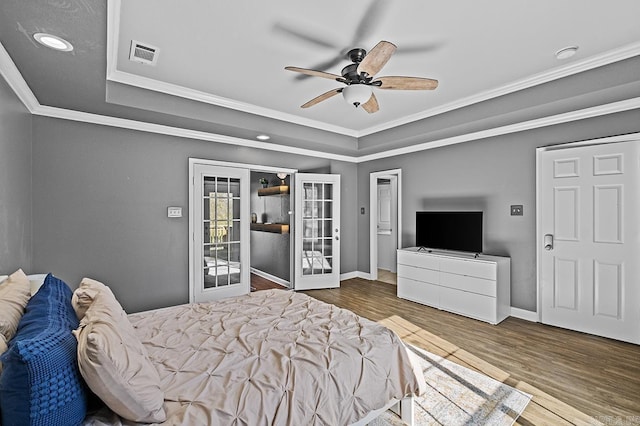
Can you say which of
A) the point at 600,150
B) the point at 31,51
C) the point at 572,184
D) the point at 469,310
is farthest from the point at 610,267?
the point at 31,51

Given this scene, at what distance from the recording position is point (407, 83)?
2.61 m

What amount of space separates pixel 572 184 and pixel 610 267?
0.95 metres

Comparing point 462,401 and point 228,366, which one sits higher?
point 228,366

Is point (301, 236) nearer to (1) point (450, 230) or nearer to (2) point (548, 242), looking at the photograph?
(1) point (450, 230)

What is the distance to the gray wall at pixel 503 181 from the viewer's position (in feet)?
11.5

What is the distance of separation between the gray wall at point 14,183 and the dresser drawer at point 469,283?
4.51 meters

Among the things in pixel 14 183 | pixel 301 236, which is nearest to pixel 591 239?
pixel 301 236

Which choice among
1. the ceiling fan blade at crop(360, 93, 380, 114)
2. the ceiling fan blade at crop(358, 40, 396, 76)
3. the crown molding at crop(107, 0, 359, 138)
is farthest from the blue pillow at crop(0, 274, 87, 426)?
the ceiling fan blade at crop(360, 93, 380, 114)

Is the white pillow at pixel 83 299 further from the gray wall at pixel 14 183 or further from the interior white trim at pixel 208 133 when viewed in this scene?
the interior white trim at pixel 208 133

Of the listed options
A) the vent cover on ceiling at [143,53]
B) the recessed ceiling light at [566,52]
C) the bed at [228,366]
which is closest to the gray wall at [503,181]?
the recessed ceiling light at [566,52]

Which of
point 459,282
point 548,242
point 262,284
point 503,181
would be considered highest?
point 503,181

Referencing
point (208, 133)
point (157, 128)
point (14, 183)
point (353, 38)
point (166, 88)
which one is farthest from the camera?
point (208, 133)

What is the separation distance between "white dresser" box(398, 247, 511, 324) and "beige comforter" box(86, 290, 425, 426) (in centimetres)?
231

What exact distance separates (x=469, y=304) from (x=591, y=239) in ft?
4.86
